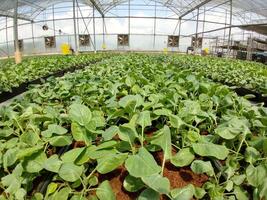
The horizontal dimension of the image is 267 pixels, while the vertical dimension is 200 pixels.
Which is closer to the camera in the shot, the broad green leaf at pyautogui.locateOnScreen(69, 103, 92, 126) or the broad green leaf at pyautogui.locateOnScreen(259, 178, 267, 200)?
the broad green leaf at pyautogui.locateOnScreen(259, 178, 267, 200)

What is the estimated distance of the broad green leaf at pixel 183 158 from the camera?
1.04 metres

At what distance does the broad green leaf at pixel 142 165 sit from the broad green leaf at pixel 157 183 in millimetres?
15

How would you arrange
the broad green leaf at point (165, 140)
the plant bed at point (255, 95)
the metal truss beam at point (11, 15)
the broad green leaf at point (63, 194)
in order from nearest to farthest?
1. the broad green leaf at point (63, 194)
2. the broad green leaf at point (165, 140)
3. the plant bed at point (255, 95)
4. the metal truss beam at point (11, 15)

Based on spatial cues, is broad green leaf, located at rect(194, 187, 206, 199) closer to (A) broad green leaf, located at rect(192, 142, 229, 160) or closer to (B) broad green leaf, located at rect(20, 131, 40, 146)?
(A) broad green leaf, located at rect(192, 142, 229, 160)

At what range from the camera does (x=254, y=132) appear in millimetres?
1461

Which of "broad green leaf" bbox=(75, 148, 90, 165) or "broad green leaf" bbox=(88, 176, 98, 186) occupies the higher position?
"broad green leaf" bbox=(75, 148, 90, 165)

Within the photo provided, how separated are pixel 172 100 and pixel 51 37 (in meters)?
30.1

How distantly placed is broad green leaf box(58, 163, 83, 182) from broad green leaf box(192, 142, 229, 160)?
43cm

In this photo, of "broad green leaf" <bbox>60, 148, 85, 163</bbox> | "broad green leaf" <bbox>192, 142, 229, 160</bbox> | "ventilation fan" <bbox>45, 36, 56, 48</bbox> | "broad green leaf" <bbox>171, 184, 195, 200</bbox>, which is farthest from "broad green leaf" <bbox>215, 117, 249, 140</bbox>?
"ventilation fan" <bbox>45, 36, 56, 48</bbox>

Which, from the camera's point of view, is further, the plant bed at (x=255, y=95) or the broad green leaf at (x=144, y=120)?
the plant bed at (x=255, y=95)

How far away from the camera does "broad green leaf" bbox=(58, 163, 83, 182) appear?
35.9 inches

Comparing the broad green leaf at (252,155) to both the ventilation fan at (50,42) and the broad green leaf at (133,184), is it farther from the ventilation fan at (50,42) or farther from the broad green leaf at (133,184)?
the ventilation fan at (50,42)

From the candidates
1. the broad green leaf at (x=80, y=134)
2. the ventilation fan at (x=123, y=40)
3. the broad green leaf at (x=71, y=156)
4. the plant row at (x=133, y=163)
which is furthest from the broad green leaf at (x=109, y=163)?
the ventilation fan at (x=123, y=40)

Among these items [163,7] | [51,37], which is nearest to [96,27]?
[51,37]
